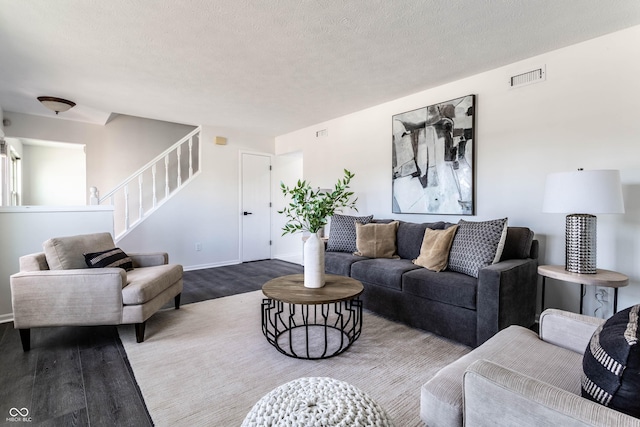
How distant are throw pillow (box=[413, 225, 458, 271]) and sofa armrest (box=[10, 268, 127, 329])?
8.40 feet

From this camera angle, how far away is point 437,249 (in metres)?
2.74

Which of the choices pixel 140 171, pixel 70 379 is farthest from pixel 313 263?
pixel 140 171

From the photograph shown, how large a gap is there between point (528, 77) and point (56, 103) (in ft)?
17.4

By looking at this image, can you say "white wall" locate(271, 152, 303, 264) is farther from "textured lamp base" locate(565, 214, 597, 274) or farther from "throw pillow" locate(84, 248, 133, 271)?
"textured lamp base" locate(565, 214, 597, 274)

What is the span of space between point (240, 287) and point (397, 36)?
3.29 meters

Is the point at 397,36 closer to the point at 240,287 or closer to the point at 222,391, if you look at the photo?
the point at 222,391

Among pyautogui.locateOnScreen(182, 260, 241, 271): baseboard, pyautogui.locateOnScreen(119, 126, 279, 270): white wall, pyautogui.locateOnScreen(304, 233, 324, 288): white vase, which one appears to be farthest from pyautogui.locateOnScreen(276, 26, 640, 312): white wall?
pyautogui.locateOnScreen(182, 260, 241, 271): baseboard

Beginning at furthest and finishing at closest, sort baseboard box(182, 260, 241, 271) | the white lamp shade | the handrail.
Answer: baseboard box(182, 260, 241, 271) < the handrail < the white lamp shade

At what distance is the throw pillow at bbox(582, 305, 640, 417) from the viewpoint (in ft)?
2.52

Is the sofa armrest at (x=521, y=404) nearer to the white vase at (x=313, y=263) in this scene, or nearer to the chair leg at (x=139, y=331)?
the white vase at (x=313, y=263)

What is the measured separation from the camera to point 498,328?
2.09 m

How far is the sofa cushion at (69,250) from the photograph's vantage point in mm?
2432

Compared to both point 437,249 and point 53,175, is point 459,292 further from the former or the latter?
point 53,175

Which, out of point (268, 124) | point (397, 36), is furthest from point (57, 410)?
point (268, 124)
